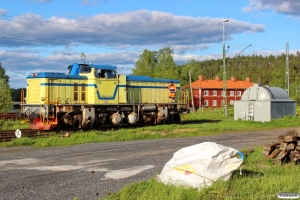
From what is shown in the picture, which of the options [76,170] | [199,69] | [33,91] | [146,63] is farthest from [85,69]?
[199,69]

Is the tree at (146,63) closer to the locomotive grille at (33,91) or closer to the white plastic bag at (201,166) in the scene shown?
the locomotive grille at (33,91)

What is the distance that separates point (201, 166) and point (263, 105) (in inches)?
965

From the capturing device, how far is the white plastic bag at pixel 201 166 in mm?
7113

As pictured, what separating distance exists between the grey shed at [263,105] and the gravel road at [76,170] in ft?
58.4

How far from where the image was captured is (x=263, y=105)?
99.5 feet

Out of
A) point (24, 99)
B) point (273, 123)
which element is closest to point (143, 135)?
→ point (24, 99)

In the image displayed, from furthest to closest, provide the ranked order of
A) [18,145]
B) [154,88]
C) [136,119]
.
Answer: [154,88]
[136,119]
[18,145]

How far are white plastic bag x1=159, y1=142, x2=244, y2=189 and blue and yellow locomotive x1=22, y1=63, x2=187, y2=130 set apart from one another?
1401cm

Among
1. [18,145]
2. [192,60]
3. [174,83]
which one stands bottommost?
[18,145]

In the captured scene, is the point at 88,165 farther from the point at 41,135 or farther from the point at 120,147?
the point at 41,135

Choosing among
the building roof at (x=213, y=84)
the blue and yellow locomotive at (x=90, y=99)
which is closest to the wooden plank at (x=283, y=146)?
the blue and yellow locomotive at (x=90, y=99)

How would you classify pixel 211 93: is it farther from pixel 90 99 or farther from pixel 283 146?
pixel 283 146

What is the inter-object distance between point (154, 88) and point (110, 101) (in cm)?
458

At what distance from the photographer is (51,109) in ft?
68.4
